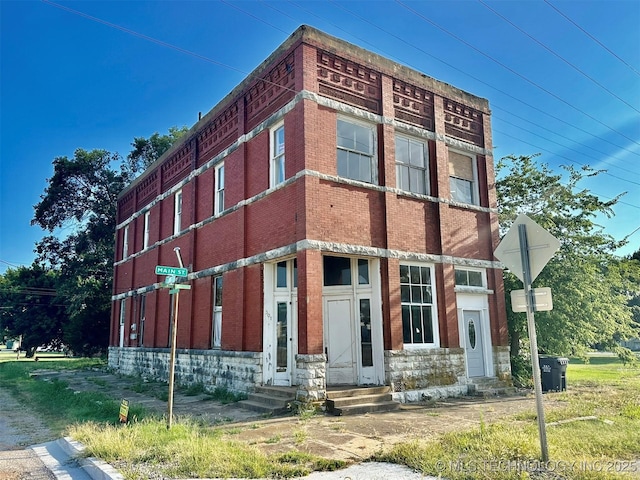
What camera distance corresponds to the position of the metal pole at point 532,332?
5785 millimetres

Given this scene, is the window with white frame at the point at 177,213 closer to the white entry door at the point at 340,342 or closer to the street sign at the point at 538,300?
the white entry door at the point at 340,342

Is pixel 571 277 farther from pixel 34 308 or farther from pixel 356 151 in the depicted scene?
pixel 34 308

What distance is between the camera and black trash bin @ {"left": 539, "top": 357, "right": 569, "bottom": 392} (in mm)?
14375

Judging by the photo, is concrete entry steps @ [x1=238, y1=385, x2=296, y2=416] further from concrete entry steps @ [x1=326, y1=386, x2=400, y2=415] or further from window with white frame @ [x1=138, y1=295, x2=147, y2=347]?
window with white frame @ [x1=138, y1=295, x2=147, y2=347]

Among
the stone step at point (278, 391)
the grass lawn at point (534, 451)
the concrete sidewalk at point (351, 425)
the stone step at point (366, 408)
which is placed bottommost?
the concrete sidewalk at point (351, 425)

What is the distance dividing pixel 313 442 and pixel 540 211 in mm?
13386

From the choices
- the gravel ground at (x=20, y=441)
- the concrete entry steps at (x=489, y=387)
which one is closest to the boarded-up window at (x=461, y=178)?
A: the concrete entry steps at (x=489, y=387)

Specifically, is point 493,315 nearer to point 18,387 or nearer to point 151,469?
point 151,469

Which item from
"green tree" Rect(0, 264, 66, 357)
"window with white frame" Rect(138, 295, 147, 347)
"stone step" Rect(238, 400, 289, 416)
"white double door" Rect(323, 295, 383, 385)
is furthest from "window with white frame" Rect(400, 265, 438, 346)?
"green tree" Rect(0, 264, 66, 357)

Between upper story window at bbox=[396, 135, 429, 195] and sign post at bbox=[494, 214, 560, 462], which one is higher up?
upper story window at bbox=[396, 135, 429, 195]

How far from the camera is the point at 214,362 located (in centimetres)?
1499

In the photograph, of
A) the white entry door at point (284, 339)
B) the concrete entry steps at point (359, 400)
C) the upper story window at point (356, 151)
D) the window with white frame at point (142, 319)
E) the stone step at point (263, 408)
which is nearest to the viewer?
the concrete entry steps at point (359, 400)

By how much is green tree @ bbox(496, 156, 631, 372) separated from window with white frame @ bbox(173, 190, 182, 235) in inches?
501

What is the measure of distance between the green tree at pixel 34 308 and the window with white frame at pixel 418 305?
1420 inches
